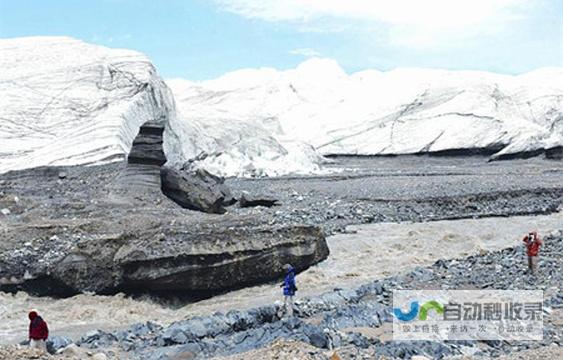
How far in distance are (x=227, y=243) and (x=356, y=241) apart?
465 cm

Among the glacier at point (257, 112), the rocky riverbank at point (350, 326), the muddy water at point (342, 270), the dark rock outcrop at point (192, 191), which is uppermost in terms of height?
the glacier at point (257, 112)

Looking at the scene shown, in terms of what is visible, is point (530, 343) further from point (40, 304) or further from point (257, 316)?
point (40, 304)

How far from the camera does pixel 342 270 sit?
15.4 meters

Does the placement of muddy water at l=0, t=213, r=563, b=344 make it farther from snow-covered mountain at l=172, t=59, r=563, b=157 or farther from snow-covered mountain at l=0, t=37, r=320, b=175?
snow-covered mountain at l=172, t=59, r=563, b=157

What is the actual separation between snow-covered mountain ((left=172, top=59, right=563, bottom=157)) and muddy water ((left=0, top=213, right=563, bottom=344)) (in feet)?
92.1

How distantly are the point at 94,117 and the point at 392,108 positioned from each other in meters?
28.5

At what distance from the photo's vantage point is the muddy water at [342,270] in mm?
12383

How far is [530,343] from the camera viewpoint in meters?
8.85

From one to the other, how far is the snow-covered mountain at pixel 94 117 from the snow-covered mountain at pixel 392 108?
209 inches

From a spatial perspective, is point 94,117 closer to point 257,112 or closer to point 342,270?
point 342,270

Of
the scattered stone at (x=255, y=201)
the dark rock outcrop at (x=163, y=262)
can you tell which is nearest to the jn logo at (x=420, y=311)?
the dark rock outcrop at (x=163, y=262)

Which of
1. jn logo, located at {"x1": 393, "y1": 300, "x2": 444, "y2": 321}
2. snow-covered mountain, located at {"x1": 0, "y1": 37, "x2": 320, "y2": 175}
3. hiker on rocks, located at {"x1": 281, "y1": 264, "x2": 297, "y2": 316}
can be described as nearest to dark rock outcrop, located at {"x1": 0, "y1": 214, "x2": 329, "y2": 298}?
hiker on rocks, located at {"x1": 281, "y1": 264, "x2": 297, "y2": 316}

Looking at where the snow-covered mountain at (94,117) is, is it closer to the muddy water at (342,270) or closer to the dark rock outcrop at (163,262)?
the muddy water at (342,270)

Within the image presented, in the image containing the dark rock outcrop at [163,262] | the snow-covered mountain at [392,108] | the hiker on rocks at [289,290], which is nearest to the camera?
the hiker on rocks at [289,290]
